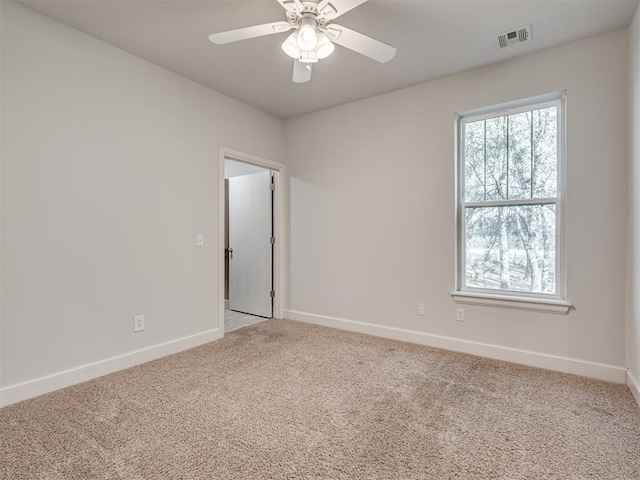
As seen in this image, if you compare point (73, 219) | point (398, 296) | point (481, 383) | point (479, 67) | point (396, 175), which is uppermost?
point (479, 67)

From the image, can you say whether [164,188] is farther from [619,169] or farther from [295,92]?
[619,169]

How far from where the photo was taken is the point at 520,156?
2885mm

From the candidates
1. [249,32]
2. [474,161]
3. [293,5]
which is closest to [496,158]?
[474,161]

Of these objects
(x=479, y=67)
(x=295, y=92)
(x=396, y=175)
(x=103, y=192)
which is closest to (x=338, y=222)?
(x=396, y=175)

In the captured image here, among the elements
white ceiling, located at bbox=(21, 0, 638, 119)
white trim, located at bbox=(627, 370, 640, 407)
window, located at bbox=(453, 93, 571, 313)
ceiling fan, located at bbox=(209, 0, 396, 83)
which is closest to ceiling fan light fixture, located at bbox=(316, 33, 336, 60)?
ceiling fan, located at bbox=(209, 0, 396, 83)

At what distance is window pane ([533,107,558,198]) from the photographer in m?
2.73

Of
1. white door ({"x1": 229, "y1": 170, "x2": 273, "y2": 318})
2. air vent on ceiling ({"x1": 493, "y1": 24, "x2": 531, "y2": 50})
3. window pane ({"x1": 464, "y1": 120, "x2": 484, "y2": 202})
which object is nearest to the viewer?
air vent on ceiling ({"x1": 493, "y1": 24, "x2": 531, "y2": 50})

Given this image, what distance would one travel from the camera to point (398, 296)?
3.46 m

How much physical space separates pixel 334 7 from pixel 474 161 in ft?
6.59

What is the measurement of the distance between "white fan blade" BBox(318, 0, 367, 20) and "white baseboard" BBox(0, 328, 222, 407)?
296 centimetres

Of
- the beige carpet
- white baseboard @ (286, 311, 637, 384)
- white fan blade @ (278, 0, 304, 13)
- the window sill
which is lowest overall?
the beige carpet

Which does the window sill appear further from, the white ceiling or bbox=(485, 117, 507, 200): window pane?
the white ceiling

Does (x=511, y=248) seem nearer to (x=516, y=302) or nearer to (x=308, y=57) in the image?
(x=516, y=302)

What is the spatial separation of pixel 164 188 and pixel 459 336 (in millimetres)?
3149
